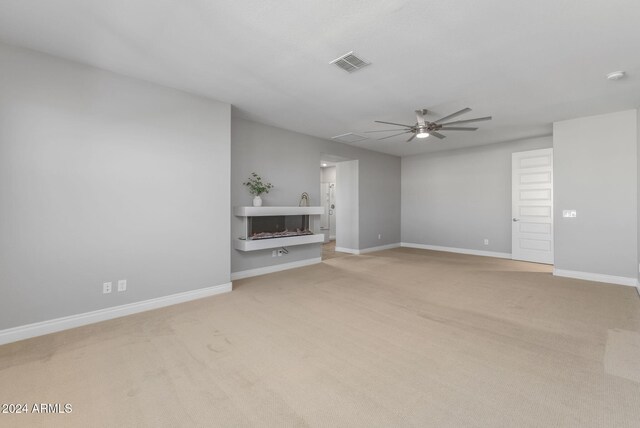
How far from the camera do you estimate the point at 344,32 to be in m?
2.35

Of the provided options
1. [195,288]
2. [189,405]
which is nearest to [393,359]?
[189,405]

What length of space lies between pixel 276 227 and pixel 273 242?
17.7 inches

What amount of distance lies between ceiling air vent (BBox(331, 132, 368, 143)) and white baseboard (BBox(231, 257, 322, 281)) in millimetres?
2716

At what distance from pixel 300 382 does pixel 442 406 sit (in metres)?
0.92

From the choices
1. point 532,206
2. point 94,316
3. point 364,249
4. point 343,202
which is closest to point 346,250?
point 364,249

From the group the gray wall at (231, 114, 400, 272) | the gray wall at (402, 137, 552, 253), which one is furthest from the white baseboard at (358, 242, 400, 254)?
the gray wall at (402, 137, 552, 253)

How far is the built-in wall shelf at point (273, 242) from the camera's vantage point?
448 cm

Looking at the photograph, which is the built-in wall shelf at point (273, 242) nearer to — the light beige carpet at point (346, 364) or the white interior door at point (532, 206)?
the light beige carpet at point (346, 364)

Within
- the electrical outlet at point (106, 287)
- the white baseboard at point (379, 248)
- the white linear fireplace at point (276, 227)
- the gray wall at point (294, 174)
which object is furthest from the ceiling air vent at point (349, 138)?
the electrical outlet at point (106, 287)

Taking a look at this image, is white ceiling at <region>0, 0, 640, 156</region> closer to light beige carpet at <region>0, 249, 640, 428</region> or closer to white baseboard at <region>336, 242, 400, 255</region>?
light beige carpet at <region>0, 249, 640, 428</region>

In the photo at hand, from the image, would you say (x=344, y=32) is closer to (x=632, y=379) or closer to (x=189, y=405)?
(x=189, y=405)

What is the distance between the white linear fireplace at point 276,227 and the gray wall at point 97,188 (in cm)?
72

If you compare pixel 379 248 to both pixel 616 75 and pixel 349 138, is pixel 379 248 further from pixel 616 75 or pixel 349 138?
pixel 616 75

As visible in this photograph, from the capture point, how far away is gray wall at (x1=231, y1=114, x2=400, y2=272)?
4688mm
